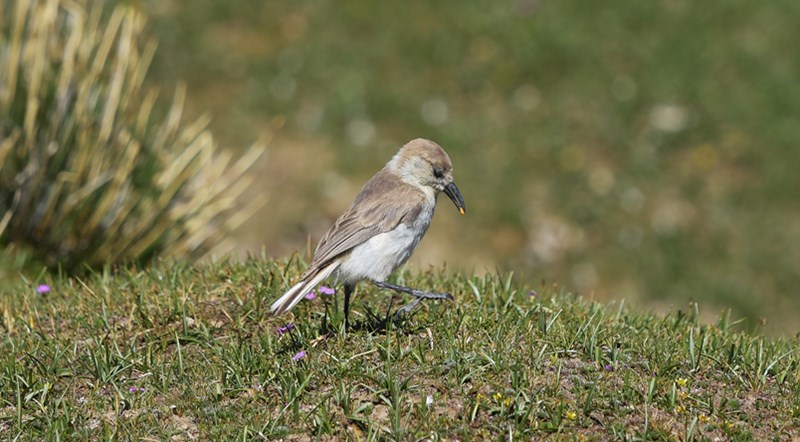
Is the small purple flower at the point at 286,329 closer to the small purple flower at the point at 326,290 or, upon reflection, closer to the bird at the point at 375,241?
the bird at the point at 375,241

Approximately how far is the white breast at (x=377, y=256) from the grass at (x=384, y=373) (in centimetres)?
37

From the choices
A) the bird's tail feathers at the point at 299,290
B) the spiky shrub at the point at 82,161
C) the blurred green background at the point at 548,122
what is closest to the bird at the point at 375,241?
the bird's tail feathers at the point at 299,290

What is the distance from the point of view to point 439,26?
1669 centimetres

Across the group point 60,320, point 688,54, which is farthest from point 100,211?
point 688,54

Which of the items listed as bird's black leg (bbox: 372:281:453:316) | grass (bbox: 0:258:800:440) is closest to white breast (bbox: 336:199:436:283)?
bird's black leg (bbox: 372:281:453:316)

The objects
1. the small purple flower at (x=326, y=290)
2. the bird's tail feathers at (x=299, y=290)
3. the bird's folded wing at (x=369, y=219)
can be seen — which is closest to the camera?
the bird's tail feathers at (x=299, y=290)

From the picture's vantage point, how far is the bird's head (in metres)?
7.08

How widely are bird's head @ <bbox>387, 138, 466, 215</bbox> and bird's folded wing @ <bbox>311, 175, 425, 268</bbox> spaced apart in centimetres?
21

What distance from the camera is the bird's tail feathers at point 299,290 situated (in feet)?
20.7

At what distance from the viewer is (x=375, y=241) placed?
6.66 m

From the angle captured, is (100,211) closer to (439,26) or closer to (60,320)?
(60,320)

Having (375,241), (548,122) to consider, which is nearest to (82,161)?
(375,241)

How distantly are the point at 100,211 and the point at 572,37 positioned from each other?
29.7 ft

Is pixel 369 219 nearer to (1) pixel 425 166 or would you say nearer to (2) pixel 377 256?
(2) pixel 377 256
